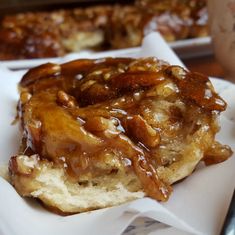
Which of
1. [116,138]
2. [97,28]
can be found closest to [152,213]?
[116,138]

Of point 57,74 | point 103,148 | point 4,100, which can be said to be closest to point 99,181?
point 103,148

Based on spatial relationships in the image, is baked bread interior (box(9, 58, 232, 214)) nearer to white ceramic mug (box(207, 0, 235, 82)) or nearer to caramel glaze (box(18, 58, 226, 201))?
caramel glaze (box(18, 58, 226, 201))

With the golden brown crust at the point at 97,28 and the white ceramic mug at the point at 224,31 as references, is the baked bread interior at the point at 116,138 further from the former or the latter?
the golden brown crust at the point at 97,28

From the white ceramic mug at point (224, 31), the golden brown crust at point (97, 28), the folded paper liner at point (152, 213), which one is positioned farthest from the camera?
the golden brown crust at point (97, 28)

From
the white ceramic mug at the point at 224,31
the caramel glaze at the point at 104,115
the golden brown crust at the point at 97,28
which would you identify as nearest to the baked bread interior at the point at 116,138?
the caramel glaze at the point at 104,115

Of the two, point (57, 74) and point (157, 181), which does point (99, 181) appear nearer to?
point (157, 181)

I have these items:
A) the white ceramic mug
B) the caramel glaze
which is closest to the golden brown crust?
the white ceramic mug
